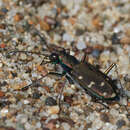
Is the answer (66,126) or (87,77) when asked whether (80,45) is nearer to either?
(87,77)

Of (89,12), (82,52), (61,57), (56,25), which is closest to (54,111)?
(61,57)

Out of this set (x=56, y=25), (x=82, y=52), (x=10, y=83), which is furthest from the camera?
(x=56, y=25)

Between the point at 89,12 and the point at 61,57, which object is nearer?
the point at 61,57

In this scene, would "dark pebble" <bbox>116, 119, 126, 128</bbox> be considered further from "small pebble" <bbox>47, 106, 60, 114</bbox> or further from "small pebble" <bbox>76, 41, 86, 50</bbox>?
"small pebble" <bbox>76, 41, 86, 50</bbox>

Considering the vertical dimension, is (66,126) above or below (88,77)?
below

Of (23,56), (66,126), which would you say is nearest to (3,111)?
(66,126)

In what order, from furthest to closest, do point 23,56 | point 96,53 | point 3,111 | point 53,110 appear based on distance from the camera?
point 96,53, point 23,56, point 53,110, point 3,111

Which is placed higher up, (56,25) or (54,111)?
(56,25)

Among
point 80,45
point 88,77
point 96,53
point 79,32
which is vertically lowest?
point 88,77

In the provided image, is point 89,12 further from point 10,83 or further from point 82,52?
point 10,83
